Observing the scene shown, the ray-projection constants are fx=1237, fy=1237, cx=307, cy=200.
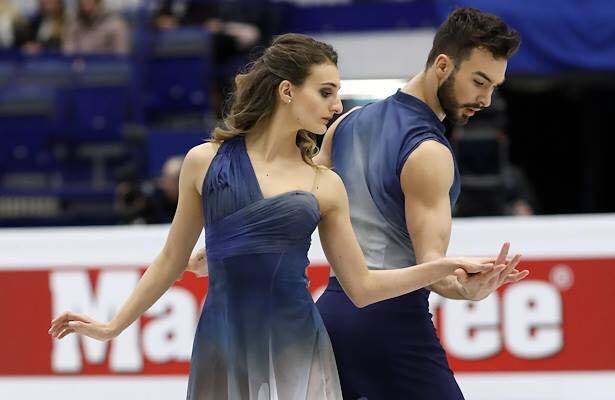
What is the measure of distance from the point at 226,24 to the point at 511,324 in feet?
16.3

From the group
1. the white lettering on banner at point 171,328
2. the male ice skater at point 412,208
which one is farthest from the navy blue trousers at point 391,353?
the white lettering on banner at point 171,328

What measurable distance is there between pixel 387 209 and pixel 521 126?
382 inches

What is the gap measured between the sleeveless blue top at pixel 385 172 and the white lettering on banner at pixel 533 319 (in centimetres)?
299

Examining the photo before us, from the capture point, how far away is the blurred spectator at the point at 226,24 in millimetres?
10484

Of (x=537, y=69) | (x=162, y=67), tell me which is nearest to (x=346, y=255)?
(x=537, y=69)

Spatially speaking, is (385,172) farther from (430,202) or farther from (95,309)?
(95,309)

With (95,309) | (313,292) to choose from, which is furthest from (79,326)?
(95,309)

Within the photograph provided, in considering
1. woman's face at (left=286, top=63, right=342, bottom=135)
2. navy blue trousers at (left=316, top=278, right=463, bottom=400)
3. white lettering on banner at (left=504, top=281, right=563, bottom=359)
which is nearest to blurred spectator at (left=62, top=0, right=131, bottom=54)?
white lettering on banner at (left=504, top=281, right=563, bottom=359)

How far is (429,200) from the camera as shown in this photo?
352 centimetres

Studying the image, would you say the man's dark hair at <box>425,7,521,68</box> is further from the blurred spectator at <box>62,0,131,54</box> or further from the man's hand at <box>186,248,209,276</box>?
the blurred spectator at <box>62,0,131,54</box>

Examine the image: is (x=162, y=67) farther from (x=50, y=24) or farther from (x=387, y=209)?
(x=387, y=209)

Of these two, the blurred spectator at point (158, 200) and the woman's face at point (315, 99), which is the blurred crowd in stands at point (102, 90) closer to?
the blurred spectator at point (158, 200)

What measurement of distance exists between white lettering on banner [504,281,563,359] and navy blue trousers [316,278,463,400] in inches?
118

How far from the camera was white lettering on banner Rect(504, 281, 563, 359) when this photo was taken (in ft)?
Answer: 21.5
